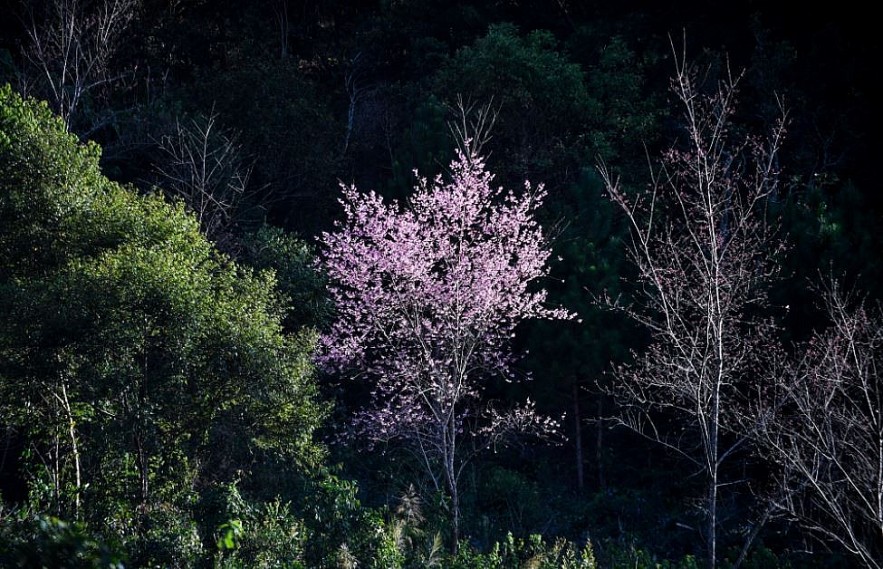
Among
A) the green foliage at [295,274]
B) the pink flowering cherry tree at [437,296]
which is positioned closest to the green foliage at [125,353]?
the pink flowering cherry tree at [437,296]

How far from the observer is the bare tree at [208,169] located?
Answer: 18.0m

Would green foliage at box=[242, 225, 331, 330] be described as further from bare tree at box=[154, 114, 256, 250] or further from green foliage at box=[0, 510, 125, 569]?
green foliage at box=[0, 510, 125, 569]

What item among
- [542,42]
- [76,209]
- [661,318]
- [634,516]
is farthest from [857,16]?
[76,209]

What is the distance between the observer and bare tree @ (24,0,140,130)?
1870cm

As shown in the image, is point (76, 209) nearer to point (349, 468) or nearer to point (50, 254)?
point (50, 254)

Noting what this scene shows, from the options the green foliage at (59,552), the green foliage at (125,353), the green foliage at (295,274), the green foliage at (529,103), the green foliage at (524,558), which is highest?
the green foliage at (529,103)

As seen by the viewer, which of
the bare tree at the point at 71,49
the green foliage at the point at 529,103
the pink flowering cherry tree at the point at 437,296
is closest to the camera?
the pink flowering cherry tree at the point at 437,296

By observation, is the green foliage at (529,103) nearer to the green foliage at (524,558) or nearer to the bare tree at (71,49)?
the bare tree at (71,49)

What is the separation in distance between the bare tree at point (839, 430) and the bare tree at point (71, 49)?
14310mm

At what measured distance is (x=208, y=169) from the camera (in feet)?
63.4

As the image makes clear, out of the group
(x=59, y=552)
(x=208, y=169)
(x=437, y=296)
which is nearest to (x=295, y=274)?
(x=437, y=296)

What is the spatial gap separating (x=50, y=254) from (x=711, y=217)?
8004mm

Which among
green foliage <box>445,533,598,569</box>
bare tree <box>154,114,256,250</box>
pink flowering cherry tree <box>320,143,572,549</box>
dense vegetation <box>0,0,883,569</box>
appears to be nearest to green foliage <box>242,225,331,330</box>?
dense vegetation <box>0,0,883,569</box>

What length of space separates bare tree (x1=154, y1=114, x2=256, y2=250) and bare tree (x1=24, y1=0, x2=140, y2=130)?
76.7 inches
